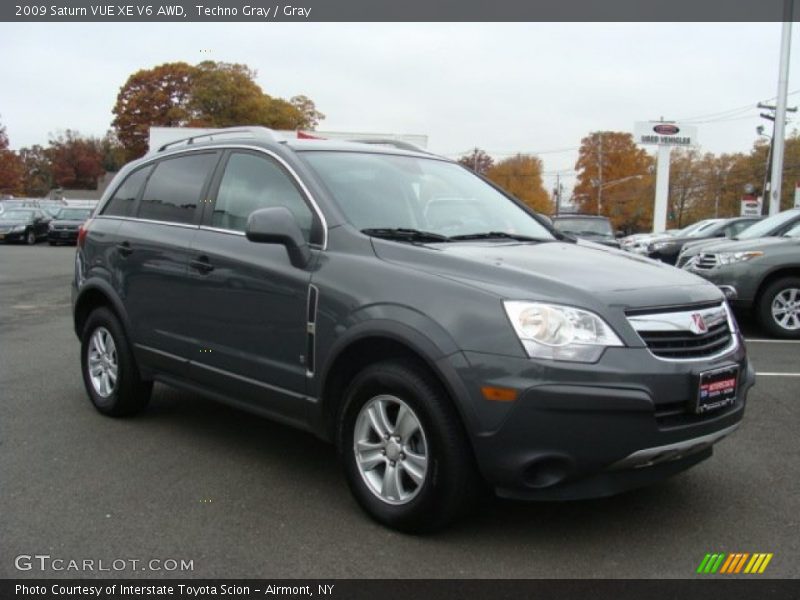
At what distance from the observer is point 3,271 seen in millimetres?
18625

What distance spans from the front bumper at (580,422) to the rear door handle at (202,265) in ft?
6.32

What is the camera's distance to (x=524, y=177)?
295ft

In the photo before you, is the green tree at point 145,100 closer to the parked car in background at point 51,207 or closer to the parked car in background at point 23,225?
the parked car in background at point 51,207

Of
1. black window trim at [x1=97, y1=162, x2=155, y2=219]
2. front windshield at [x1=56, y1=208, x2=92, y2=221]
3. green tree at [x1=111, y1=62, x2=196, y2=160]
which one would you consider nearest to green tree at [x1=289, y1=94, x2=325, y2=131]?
green tree at [x1=111, y1=62, x2=196, y2=160]

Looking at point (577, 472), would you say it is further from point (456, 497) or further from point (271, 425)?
point (271, 425)

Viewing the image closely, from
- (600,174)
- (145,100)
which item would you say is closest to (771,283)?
(145,100)

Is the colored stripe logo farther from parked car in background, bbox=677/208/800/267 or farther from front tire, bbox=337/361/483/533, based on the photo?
parked car in background, bbox=677/208/800/267

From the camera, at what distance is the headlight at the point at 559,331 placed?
320 cm

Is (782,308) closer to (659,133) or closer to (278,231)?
(278,231)

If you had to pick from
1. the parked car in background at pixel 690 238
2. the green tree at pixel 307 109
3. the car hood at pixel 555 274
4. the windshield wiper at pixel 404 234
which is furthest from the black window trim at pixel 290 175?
the green tree at pixel 307 109

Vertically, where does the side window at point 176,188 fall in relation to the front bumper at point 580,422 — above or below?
above

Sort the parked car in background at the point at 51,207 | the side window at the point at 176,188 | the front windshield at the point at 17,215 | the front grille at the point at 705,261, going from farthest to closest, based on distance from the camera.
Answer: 1. the parked car in background at the point at 51,207
2. the front windshield at the point at 17,215
3. the front grille at the point at 705,261
4. the side window at the point at 176,188

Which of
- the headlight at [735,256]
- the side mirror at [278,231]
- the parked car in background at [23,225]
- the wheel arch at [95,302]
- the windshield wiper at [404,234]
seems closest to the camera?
the side mirror at [278,231]

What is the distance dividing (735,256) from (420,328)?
24.9 ft
